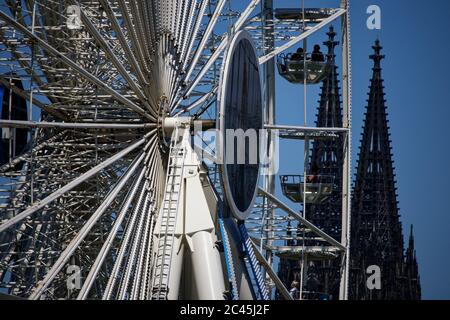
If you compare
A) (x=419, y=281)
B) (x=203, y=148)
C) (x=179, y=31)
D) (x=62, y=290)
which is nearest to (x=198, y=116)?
(x=203, y=148)

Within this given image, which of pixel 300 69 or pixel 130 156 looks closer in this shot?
pixel 130 156

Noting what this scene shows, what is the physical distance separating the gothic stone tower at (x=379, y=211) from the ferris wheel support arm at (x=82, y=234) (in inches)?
3429

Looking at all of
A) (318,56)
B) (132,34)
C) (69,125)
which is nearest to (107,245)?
(69,125)

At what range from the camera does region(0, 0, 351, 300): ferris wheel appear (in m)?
31.0

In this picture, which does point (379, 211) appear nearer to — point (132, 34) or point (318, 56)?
point (318, 56)

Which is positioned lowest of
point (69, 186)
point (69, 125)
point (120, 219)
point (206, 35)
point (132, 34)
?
point (120, 219)

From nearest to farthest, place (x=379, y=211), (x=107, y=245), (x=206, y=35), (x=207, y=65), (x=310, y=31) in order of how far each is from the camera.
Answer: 1. (x=107, y=245)
2. (x=207, y=65)
3. (x=206, y=35)
4. (x=310, y=31)
5. (x=379, y=211)

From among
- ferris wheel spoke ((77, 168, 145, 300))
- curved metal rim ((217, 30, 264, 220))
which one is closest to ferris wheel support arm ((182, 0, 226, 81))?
ferris wheel spoke ((77, 168, 145, 300))

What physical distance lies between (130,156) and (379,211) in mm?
94098

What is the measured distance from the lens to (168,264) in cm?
3089

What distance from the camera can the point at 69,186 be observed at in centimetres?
3038

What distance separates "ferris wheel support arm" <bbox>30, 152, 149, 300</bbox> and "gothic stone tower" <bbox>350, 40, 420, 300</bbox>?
3429 inches

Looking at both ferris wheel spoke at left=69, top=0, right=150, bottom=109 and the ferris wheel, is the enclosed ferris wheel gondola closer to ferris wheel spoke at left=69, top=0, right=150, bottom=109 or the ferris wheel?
the ferris wheel

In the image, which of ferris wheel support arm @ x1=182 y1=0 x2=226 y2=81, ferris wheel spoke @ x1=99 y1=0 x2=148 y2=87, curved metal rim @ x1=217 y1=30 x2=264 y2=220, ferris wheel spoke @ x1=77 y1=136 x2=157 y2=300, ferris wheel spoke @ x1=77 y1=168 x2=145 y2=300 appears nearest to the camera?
ferris wheel spoke @ x1=77 y1=168 x2=145 y2=300
